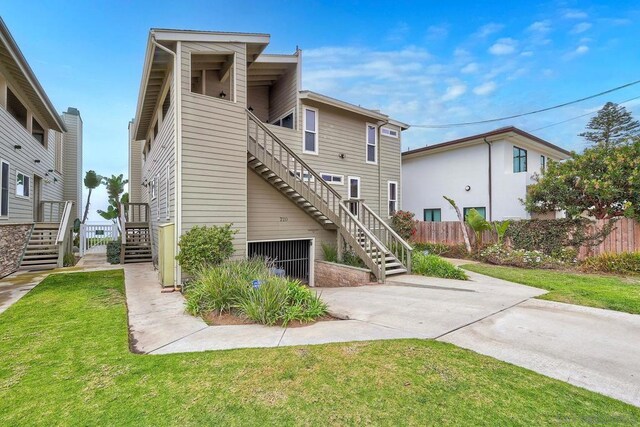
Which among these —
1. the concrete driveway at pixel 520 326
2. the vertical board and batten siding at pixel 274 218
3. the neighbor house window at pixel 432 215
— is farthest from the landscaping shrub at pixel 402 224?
the concrete driveway at pixel 520 326

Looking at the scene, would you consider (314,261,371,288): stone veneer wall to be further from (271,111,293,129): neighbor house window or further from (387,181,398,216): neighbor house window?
(387,181,398,216): neighbor house window

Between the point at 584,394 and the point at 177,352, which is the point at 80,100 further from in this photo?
the point at 584,394

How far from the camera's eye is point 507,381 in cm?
315

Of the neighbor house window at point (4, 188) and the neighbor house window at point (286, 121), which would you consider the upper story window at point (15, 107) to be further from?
the neighbor house window at point (286, 121)

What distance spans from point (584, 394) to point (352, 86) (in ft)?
76.4

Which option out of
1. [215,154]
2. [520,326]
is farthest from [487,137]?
[215,154]

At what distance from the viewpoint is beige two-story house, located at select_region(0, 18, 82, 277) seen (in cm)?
974

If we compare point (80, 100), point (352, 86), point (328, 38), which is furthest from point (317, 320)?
point (80, 100)

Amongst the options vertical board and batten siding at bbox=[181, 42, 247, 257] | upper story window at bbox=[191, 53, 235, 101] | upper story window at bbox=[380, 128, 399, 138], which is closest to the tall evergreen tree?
upper story window at bbox=[380, 128, 399, 138]

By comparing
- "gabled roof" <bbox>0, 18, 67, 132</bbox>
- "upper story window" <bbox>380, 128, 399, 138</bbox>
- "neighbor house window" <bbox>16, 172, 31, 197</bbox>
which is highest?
"gabled roof" <bbox>0, 18, 67, 132</bbox>

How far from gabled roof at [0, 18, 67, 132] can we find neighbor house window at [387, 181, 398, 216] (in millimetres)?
13986

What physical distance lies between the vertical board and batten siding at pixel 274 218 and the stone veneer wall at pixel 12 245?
23.5ft

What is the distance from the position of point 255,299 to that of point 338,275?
4.84 m

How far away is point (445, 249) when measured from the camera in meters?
14.2
